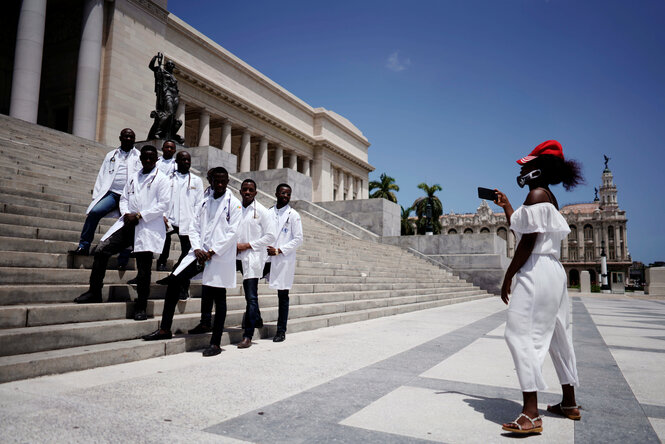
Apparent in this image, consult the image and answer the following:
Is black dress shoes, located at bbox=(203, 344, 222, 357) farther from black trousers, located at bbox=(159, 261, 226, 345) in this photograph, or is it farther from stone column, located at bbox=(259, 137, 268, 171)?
stone column, located at bbox=(259, 137, 268, 171)

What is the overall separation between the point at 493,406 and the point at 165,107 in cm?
1728

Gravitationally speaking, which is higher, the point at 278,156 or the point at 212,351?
the point at 278,156

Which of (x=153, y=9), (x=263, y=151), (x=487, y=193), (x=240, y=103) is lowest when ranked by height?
(x=487, y=193)

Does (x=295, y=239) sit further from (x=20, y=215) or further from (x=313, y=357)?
(x=20, y=215)

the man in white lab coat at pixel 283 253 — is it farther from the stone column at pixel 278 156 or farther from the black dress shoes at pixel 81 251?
the stone column at pixel 278 156

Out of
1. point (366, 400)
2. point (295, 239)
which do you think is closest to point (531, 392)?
point (366, 400)

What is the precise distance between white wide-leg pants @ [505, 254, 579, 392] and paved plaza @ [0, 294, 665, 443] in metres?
0.36

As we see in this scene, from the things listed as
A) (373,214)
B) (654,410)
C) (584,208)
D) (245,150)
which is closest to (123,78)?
(245,150)

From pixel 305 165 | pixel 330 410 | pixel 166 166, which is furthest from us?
pixel 305 165

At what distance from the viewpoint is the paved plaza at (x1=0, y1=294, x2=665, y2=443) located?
249cm

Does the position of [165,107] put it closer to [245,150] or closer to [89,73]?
[89,73]

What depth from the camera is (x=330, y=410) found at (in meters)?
Result: 2.92

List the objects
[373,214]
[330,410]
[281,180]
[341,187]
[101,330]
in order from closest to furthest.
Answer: [330,410] → [101,330] → [281,180] → [373,214] → [341,187]

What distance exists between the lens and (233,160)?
2062 centimetres
